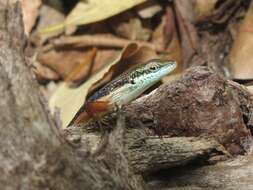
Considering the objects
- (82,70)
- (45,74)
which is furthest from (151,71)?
(45,74)

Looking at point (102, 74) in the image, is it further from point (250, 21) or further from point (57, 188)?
point (57, 188)

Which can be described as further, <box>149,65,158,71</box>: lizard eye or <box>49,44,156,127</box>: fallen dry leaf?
<box>49,44,156,127</box>: fallen dry leaf

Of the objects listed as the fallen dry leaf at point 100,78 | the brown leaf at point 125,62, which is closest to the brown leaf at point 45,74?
the fallen dry leaf at point 100,78

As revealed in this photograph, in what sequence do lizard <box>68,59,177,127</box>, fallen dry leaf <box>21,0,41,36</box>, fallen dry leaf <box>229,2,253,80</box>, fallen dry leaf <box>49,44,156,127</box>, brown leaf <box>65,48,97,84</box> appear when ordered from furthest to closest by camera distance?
fallen dry leaf <box>21,0,41,36</box> < brown leaf <box>65,48,97,84</box> < fallen dry leaf <box>49,44,156,127</box> < fallen dry leaf <box>229,2,253,80</box> < lizard <box>68,59,177,127</box>

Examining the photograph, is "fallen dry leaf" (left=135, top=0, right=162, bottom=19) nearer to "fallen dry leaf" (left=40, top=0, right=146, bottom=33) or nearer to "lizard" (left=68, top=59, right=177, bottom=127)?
"fallen dry leaf" (left=40, top=0, right=146, bottom=33)

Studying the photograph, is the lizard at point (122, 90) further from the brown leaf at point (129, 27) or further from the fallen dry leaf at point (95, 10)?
the brown leaf at point (129, 27)

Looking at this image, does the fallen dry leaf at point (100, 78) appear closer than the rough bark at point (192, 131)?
No

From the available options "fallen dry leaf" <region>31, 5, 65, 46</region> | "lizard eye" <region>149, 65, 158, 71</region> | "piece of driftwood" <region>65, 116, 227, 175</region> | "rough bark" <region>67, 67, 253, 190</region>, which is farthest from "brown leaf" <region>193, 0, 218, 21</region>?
"piece of driftwood" <region>65, 116, 227, 175</region>
